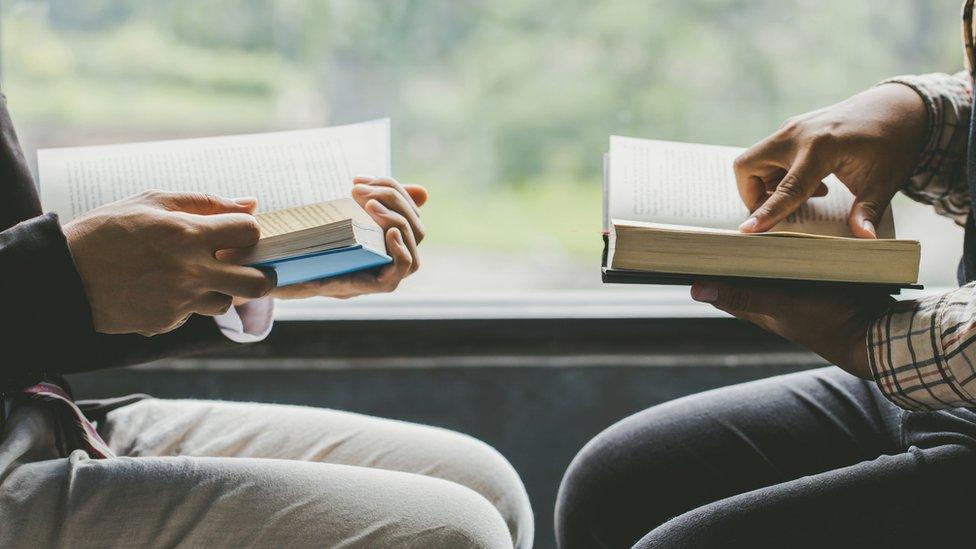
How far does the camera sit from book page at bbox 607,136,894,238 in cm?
93

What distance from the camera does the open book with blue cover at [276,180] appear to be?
0.85m

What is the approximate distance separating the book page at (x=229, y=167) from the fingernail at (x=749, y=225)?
421 millimetres

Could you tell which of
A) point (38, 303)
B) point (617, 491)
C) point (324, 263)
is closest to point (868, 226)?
point (617, 491)

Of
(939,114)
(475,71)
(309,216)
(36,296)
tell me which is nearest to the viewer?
(36,296)

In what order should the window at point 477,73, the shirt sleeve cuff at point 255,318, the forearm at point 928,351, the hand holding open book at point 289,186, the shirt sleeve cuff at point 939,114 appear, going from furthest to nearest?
1. the window at point 477,73
2. the shirt sleeve cuff at point 255,318
3. the shirt sleeve cuff at point 939,114
4. the hand holding open book at point 289,186
5. the forearm at point 928,351

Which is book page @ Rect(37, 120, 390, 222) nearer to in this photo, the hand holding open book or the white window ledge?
the hand holding open book

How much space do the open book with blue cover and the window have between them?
55cm

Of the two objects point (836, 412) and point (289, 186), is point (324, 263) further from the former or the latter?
point (836, 412)

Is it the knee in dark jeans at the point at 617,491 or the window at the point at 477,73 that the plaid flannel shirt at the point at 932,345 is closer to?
the knee in dark jeans at the point at 617,491

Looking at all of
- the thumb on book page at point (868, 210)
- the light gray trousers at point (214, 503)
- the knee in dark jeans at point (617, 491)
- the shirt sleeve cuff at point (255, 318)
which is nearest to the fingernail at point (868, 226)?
the thumb on book page at point (868, 210)

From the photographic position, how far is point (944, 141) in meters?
1.00

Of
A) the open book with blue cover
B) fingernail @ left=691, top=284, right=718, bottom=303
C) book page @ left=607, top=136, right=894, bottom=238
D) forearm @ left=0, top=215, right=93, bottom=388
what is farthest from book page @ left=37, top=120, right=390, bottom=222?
fingernail @ left=691, top=284, right=718, bottom=303

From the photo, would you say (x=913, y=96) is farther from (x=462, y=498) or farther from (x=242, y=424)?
(x=242, y=424)

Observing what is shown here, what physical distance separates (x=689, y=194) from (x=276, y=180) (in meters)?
0.45
